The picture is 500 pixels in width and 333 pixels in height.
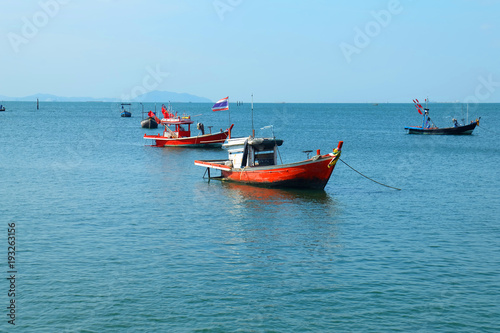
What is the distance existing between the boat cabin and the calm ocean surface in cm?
234

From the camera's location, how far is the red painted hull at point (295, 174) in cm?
3756

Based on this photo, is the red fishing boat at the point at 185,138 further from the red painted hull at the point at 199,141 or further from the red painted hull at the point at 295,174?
the red painted hull at the point at 295,174

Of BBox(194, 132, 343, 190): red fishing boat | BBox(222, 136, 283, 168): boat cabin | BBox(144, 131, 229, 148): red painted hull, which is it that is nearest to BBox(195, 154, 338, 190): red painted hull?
BBox(194, 132, 343, 190): red fishing boat

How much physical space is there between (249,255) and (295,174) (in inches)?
592

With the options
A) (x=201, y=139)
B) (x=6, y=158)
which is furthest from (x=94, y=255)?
(x=201, y=139)

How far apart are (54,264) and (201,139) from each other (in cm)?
4755

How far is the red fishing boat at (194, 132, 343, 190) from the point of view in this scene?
3762 centimetres

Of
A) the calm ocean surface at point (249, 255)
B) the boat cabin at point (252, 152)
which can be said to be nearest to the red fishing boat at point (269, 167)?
the boat cabin at point (252, 152)

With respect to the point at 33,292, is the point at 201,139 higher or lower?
higher

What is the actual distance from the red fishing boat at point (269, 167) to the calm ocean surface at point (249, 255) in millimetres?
965

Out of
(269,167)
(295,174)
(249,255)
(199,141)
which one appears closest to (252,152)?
(269,167)

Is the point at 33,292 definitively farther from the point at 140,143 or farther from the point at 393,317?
the point at 140,143

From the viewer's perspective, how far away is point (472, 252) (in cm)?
2392

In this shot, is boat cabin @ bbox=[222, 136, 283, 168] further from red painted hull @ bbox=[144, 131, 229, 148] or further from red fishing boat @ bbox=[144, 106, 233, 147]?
red painted hull @ bbox=[144, 131, 229, 148]
